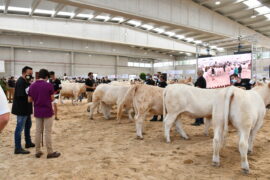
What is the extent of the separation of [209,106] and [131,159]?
2079 millimetres

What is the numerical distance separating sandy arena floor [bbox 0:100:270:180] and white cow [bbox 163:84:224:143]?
28.4 inches

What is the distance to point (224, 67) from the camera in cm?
1023

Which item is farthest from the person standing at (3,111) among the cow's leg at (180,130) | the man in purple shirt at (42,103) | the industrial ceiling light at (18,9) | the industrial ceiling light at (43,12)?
the industrial ceiling light at (43,12)

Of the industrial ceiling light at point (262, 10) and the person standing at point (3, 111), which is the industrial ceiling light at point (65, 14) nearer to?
the industrial ceiling light at point (262, 10)

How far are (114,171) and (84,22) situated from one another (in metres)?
20.4

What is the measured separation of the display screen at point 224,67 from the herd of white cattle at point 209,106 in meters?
4.18

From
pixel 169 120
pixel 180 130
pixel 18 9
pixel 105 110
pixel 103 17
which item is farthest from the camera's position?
pixel 103 17

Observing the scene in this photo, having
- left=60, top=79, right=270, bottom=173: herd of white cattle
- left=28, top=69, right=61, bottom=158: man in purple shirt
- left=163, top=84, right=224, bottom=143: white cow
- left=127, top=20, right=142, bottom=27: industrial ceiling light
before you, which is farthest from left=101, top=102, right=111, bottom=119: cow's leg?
left=127, top=20, right=142, bottom=27: industrial ceiling light

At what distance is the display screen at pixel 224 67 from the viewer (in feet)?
31.0

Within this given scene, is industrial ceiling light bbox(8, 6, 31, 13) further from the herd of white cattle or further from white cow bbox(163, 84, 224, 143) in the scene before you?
white cow bbox(163, 84, 224, 143)

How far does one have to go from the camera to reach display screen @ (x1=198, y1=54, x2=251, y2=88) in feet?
31.0

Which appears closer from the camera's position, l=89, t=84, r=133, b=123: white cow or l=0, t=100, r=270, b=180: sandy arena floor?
l=0, t=100, r=270, b=180: sandy arena floor

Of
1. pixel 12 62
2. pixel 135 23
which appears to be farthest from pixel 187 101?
pixel 12 62

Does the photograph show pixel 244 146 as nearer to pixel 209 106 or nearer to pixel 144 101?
pixel 209 106
